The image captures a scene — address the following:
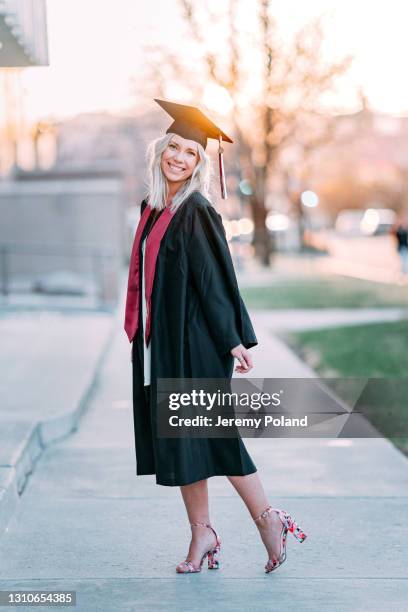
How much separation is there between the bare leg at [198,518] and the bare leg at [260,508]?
0.53 ft

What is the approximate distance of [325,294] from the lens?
21.2 m

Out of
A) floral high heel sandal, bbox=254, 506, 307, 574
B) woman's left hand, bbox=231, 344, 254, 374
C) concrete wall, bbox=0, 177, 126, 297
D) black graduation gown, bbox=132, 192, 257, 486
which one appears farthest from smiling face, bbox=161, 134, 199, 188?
concrete wall, bbox=0, 177, 126, 297

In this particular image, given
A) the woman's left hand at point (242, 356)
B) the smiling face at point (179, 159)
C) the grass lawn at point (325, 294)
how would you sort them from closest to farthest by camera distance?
1. the woman's left hand at point (242, 356)
2. the smiling face at point (179, 159)
3. the grass lawn at point (325, 294)

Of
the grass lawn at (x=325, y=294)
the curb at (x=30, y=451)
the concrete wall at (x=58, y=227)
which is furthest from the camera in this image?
the concrete wall at (x=58, y=227)

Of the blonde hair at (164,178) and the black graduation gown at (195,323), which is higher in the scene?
the blonde hair at (164,178)

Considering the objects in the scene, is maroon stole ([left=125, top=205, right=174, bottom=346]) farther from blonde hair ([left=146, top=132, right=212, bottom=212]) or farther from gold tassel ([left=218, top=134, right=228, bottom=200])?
gold tassel ([left=218, top=134, right=228, bottom=200])

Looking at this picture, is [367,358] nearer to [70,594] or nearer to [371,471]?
[371,471]

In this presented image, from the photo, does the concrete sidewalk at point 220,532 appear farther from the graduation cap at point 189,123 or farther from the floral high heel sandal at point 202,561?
the graduation cap at point 189,123

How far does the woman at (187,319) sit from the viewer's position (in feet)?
14.4

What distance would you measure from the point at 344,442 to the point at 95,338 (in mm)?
6078

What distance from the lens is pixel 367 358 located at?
11.6 m

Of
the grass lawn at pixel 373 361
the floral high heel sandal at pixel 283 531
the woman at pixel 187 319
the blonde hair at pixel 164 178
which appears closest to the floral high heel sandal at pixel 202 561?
the woman at pixel 187 319

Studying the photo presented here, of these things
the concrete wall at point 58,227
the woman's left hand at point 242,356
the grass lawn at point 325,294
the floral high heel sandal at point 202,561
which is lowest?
the grass lawn at point 325,294

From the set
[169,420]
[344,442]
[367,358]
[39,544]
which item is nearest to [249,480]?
[169,420]
